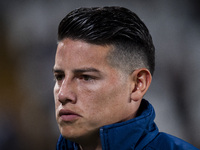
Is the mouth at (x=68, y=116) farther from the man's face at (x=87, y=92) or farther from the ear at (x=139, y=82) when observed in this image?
the ear at (x=139, y=82)

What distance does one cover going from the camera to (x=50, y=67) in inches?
134

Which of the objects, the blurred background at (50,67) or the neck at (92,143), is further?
the blurred background at (50,67)

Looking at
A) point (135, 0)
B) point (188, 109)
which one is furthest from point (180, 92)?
point (135, 0)

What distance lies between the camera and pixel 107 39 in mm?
1519

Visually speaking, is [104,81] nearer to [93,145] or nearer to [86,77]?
[86,77]

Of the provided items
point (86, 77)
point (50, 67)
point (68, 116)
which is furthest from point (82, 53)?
point (50, 67)

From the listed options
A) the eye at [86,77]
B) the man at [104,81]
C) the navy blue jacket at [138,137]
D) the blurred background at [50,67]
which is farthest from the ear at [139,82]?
the blurred background at [50,67]

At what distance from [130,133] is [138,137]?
0.05 metres

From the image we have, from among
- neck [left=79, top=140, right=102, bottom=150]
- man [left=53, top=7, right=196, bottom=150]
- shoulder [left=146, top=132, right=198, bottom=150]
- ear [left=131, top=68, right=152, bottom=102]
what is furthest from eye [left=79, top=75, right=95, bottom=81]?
shoulder [left=146, top=132, right=198, bottom=150]

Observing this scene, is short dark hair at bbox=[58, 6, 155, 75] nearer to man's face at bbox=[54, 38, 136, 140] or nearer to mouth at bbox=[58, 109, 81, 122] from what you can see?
man's face at bbox=[54, 38, 136, 140]

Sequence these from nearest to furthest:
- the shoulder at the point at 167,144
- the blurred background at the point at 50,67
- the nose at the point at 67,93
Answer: the nose at the point at 67,93
the shoulder at the point at 167,144
the blurred background at the point at 50,67

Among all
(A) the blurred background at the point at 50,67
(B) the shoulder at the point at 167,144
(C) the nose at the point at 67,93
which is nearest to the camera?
(C) the nose at the point at 67,93

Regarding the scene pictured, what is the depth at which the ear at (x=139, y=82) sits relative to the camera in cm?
158

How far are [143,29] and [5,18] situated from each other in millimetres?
2438
